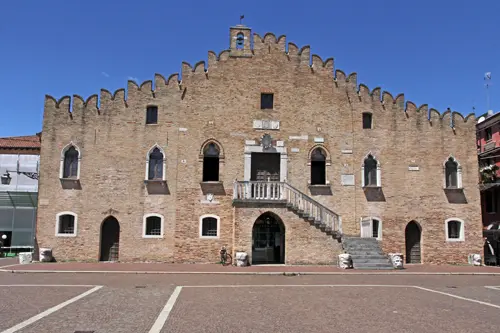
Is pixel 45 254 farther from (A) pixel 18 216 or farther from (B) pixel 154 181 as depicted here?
(A) pixel 18 216

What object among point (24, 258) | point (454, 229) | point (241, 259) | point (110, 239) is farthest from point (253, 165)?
point (24, 258)

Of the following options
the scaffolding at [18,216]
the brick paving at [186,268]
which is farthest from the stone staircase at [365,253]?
the scaffolding at [18,216]

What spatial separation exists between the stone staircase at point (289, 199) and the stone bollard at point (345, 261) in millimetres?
1463

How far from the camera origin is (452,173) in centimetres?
2581

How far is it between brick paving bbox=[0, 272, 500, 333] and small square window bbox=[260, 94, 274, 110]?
10918mm

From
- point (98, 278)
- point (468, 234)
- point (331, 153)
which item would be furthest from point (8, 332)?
point (468, 234)

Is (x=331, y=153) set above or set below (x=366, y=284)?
above

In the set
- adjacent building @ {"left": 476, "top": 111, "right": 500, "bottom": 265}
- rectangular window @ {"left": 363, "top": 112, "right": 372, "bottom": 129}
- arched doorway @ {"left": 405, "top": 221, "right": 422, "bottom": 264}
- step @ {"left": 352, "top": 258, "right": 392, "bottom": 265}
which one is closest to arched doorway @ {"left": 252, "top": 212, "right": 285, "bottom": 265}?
step @ {"left": 352, "top": 258, "right": 392, "bottom": 265}

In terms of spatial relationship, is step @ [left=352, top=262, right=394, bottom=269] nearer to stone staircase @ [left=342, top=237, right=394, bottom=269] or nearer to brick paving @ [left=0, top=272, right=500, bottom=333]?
stone staircase @ [left=342, top=237, right=394, bottom=269]

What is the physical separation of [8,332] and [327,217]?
1668 cm

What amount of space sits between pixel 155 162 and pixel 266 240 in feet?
24.1

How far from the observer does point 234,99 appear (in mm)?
24703

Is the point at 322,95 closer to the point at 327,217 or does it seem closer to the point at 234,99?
the point at 234,99

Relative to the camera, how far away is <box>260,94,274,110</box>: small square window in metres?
25.0
